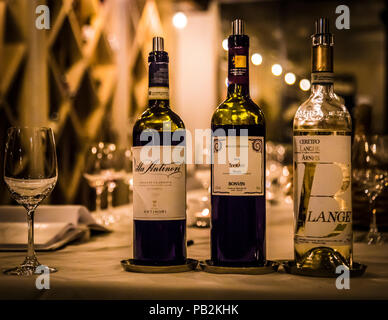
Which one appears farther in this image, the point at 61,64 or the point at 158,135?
the point at 61,64

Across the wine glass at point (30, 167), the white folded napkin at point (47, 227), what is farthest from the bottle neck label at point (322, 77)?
the white folded napkin at point (47, 227)

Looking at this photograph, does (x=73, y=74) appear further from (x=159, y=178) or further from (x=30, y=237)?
(x=159, y=178)

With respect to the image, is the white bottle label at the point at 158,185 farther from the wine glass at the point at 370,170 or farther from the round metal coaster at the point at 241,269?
the wine glass at the point at 370,170

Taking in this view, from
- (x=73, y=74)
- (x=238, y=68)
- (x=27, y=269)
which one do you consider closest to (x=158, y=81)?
(x=238, y=68)

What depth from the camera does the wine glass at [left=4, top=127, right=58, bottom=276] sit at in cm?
86

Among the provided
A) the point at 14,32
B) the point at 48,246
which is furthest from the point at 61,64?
the point at 48,246

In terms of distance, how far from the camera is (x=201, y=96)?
5.33m

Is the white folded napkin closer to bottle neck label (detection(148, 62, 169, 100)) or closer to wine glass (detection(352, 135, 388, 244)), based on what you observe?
bottle neck label (detection(148, 62, 169, 100))

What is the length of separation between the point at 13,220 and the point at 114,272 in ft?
1.81

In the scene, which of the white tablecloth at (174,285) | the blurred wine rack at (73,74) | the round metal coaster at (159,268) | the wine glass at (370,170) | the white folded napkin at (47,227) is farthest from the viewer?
the blurred wine rack at (73,74)

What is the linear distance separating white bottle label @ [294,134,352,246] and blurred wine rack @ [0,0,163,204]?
154cm

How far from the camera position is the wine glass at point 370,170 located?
1.18 m

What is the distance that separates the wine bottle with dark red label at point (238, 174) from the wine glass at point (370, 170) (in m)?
0.46
